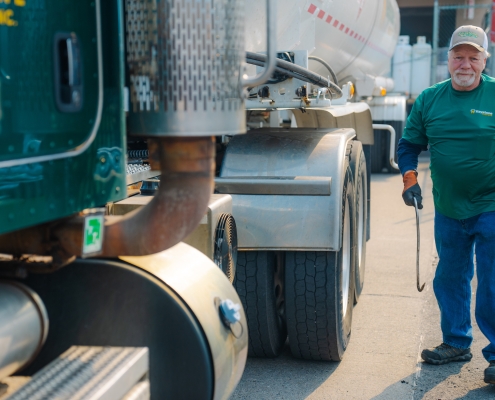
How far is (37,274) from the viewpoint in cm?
201

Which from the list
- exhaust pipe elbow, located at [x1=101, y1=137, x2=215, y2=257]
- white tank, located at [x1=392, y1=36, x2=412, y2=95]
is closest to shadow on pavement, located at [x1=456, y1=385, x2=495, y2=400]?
exhaust pipe elbow, located at [x1=101, y1=137, x2=215, y2=257]

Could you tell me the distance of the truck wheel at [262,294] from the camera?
138 inches

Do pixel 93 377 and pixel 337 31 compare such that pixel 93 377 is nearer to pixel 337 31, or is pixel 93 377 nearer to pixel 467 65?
pixel 467 65

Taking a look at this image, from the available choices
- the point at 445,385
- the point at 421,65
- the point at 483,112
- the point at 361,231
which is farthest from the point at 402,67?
the point at 445,385

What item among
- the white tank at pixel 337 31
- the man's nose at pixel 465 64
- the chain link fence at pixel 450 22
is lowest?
the man's nose at pixel 465 64

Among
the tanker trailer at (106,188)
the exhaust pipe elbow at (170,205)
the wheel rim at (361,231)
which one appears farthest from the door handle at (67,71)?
the wheel rim at (361,231)

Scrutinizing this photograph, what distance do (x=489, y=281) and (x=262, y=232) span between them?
1243 millimetres

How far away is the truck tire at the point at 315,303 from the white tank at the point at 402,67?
9.57m

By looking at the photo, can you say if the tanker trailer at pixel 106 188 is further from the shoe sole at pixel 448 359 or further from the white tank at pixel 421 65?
the white tank at pixel 421 65

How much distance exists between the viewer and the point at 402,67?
12.9 metres

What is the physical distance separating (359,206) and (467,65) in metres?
1.40

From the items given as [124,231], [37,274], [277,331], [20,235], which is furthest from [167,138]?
[277,331]

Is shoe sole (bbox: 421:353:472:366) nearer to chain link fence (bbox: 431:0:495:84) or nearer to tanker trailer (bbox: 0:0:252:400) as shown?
tanker trailer (bbox: 0:0:252:400)

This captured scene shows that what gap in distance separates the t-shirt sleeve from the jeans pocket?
0.38m
